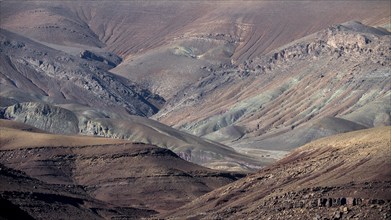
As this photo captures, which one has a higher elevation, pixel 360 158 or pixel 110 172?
pixel 360 158

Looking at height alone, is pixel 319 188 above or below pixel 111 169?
above

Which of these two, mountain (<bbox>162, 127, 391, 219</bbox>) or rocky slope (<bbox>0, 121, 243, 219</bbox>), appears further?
rocky slope (<bbox>0, 121, 243, 219</bbox>)

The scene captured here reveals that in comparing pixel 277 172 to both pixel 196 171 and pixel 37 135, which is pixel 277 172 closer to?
pixel 196 171

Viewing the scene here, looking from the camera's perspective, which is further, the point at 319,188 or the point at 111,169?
the point at 111,169

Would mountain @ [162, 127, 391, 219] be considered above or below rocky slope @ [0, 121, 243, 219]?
above

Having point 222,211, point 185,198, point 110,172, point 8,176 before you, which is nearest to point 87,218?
point 8,176
